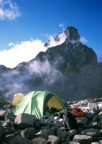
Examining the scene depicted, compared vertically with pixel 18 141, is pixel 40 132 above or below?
above

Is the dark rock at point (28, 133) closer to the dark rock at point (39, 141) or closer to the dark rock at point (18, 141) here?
the dark rock at point (39, 141)

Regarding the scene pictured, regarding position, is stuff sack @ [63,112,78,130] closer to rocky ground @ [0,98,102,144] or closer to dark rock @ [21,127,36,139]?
rocky ground @ [0,98,102,144]

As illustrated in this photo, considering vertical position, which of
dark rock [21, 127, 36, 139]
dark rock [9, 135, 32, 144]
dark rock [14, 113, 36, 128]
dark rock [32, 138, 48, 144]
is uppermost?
dark rock [14, 113, 36, 128]

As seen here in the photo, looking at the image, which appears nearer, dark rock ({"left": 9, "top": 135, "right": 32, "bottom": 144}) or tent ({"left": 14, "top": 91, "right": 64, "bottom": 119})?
dark rock ({"left": 9, "top": 135, "right": 32, "bottom": 144})

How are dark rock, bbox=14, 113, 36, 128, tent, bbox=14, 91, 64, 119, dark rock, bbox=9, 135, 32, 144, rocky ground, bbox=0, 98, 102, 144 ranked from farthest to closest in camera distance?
tent, bbox=14, 91, 64, 119 → dark rock, bbox=14, 113, 36, 128 → rocky ground, bbox=0, 98, 102, 144 → dark rock, bbox=9, 135, 32, 144

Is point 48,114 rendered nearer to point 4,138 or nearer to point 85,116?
point 85,116

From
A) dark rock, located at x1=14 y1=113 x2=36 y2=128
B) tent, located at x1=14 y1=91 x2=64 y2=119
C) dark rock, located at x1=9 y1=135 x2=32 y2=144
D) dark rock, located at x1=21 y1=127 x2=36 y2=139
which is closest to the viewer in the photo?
dark rock, located at x1=9 y1=135 x2=32 y2=144

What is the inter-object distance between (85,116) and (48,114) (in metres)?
2.89

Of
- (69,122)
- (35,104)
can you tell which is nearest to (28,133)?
(69,122)

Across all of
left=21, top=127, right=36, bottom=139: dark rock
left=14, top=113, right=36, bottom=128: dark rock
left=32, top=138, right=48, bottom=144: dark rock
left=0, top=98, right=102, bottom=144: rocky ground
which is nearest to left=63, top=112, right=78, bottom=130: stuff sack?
left=0, top=98, right=102, bottom=144: rocky ground

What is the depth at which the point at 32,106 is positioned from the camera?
22.1 m

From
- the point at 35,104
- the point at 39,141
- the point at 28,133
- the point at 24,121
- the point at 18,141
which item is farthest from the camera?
the point at 35,104

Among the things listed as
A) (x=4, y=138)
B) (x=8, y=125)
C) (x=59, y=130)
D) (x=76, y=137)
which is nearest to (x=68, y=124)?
(x=59, y=130)

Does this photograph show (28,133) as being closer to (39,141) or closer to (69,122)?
(39,141)
